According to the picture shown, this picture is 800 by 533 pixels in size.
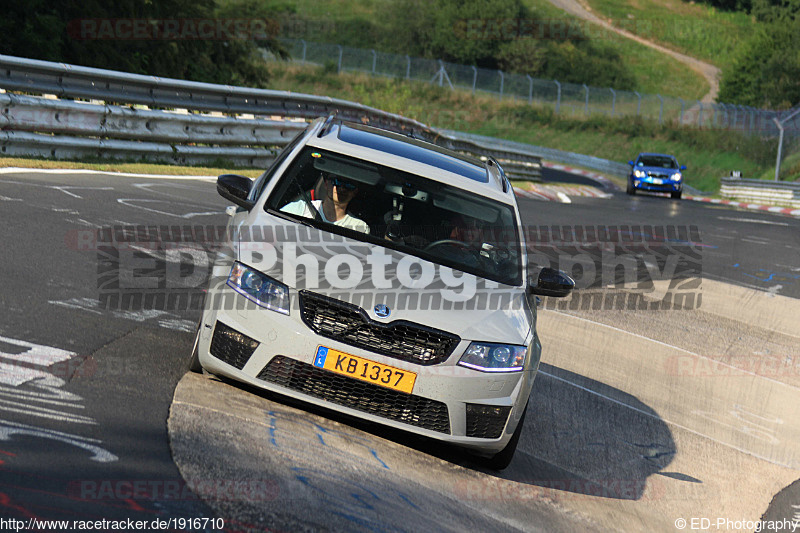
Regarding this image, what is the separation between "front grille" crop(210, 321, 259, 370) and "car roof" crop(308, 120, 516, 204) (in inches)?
68.9

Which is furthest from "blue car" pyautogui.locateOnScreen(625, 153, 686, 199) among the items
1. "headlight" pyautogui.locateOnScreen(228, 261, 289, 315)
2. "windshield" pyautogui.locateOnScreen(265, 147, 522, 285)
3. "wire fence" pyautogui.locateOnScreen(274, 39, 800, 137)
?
"headlight" pyautogui.locateOnScreen(228, 261, 289, 315)

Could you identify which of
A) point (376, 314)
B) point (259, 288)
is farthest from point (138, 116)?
point (376, 314)

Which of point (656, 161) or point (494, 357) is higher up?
point (494, 357)

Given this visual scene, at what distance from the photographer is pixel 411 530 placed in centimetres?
430

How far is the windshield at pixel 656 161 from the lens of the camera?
32406 millimetres

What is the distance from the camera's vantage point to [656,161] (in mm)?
32906

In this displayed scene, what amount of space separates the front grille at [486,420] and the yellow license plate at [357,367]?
0.45 metres

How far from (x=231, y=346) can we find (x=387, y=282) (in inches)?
36.1

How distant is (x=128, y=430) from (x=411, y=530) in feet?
4.72

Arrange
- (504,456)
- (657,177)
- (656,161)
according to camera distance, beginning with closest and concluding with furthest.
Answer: (504,456) → (657,177) → (656,161)

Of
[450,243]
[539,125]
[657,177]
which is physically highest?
[450,243]

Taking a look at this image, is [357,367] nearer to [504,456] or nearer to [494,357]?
[494,357]

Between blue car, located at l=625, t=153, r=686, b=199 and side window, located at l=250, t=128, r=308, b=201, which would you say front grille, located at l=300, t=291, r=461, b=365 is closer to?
side window, located at l=250, t=128, r=308, b=201

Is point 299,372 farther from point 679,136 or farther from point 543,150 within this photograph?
point 679,136
